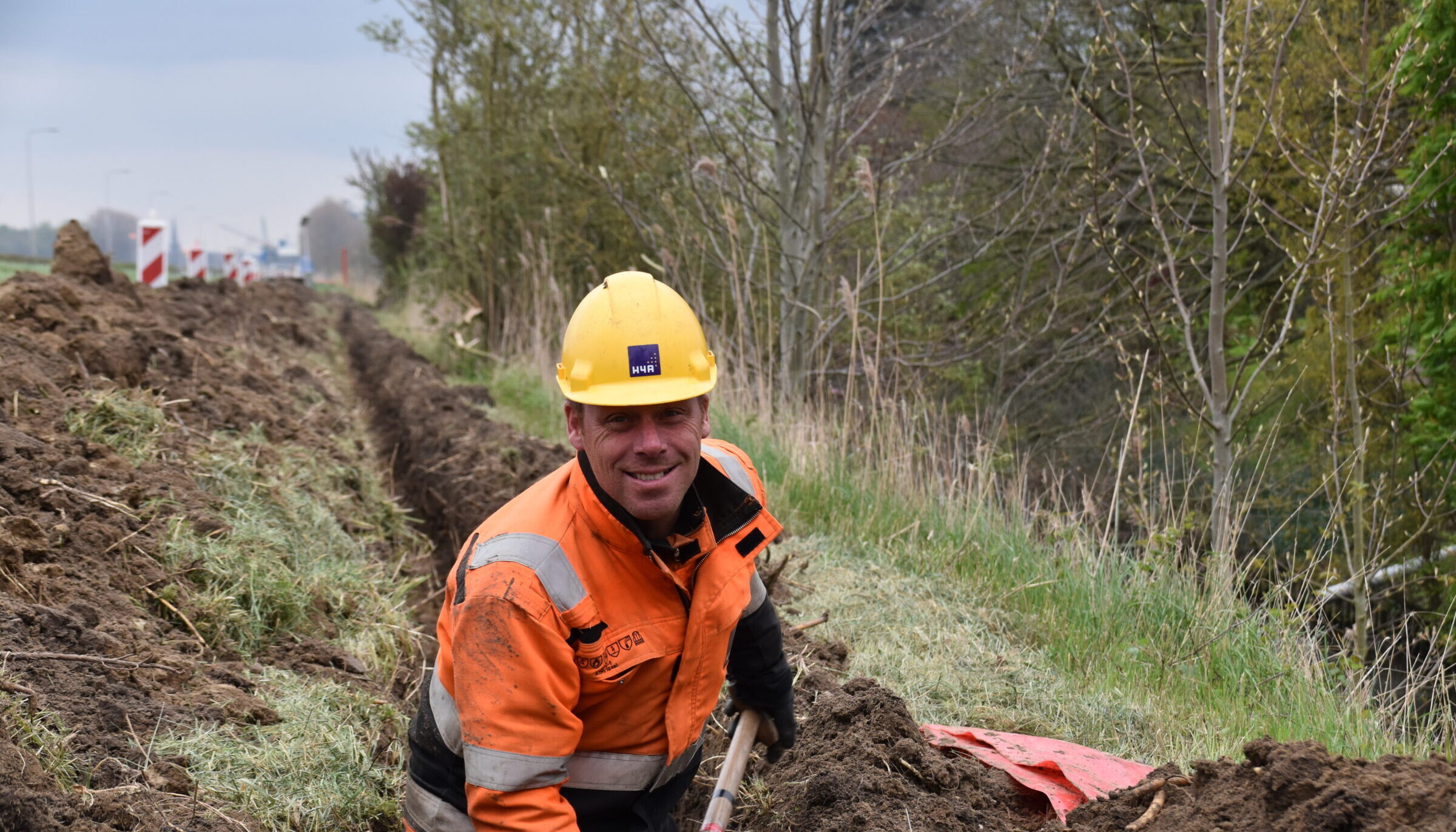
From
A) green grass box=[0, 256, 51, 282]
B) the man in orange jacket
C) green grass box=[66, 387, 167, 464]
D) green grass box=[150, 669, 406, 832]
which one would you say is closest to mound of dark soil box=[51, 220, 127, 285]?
green grass box=[66, 387, 167, 464]

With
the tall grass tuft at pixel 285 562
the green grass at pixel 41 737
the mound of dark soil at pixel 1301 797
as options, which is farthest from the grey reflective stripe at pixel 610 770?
the tall grass tuft at pixel 285 562

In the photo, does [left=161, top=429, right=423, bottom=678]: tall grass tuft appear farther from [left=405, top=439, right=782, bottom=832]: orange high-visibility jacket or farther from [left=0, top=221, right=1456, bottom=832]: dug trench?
[left=405, top=439, right=782, bottom=832]: orange high-visibility jacket

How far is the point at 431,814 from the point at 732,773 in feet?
2.58

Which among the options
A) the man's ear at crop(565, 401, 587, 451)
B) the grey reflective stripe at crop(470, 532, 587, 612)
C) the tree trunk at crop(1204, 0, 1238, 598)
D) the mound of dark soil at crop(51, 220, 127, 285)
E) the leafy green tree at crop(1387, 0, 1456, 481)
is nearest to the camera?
the grey reflective stripe at crop(470, 532, 587, 612)

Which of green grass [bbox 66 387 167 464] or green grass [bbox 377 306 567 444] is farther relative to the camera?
green grass [bbox 377 306 567 444]

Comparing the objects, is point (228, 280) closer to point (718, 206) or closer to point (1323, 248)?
point (718, 206)

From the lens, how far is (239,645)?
4043mm

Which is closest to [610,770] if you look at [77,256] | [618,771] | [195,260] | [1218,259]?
[618,771]

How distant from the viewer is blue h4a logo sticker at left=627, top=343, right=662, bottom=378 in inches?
96.3

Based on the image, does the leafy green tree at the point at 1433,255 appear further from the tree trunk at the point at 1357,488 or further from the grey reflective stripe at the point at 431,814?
the grey reflective stripe at the point at 431,814

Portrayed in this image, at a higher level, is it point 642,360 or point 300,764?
point 642,360

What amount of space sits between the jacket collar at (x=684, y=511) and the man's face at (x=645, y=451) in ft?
0.09

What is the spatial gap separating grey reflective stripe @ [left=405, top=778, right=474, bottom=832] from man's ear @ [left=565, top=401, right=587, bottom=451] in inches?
35.0

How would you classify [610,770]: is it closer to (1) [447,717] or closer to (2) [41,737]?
(1) [447,717]
